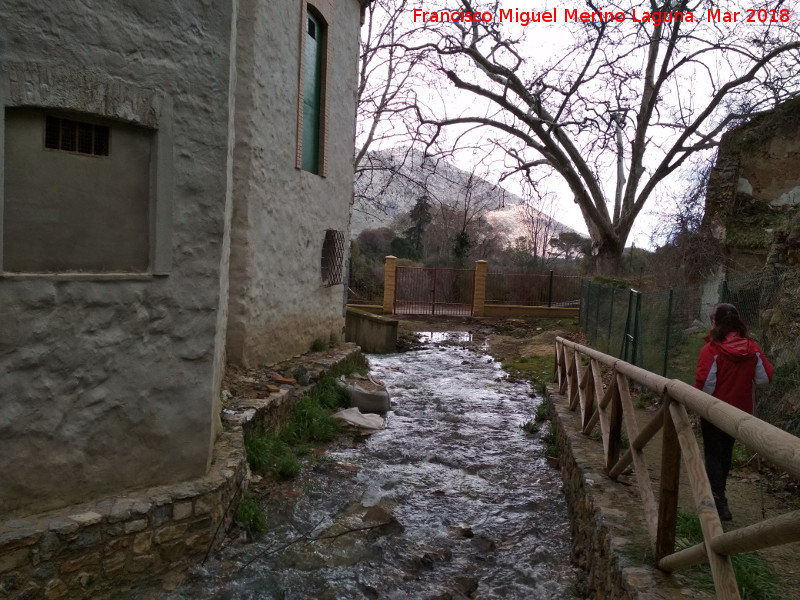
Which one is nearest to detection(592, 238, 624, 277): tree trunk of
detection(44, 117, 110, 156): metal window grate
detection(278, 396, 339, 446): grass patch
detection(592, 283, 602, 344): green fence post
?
detection(592, 283, 602, 344): green fence post

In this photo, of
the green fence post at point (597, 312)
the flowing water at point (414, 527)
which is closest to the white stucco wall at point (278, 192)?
the flowing water at point (414, 527)

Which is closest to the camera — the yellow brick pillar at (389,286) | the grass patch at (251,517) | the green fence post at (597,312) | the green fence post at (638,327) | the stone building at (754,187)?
the grass patch at (251,517)

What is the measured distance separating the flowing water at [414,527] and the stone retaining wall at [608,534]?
0.23 metres

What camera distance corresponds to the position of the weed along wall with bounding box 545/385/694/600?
2.86m

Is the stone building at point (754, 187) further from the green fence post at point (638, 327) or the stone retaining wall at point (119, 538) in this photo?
the stone retaining wall at point (119, 538)

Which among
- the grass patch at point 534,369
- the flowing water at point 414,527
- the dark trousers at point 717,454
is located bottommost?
the flowing water at point 414,527

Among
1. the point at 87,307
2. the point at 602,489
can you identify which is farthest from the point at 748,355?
the point at 87,307

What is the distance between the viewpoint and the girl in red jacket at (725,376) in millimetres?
3865

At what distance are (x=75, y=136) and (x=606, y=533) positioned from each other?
3964mm

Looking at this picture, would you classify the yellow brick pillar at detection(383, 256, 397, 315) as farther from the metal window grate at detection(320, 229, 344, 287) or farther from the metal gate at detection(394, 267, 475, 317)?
the metal window grate at detection(320, 229, 344, 287)

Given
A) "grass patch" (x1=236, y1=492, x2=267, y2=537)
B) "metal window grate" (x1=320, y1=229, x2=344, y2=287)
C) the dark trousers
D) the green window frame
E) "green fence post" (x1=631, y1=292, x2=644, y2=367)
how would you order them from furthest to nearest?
1. "metal window grate" (x1=320, y1=229, x2=344, y2=287)
2. "green fence post" (x1=631, y1=292, x2=644, y2=367)
3. the green window frame
4. "grass patch" (x1=236, y1=492, x2=267, y2=537)
5. the dark trousers

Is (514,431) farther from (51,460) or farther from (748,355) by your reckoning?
(51,460)

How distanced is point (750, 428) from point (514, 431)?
20.0 ft

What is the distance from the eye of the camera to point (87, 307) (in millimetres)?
3609
